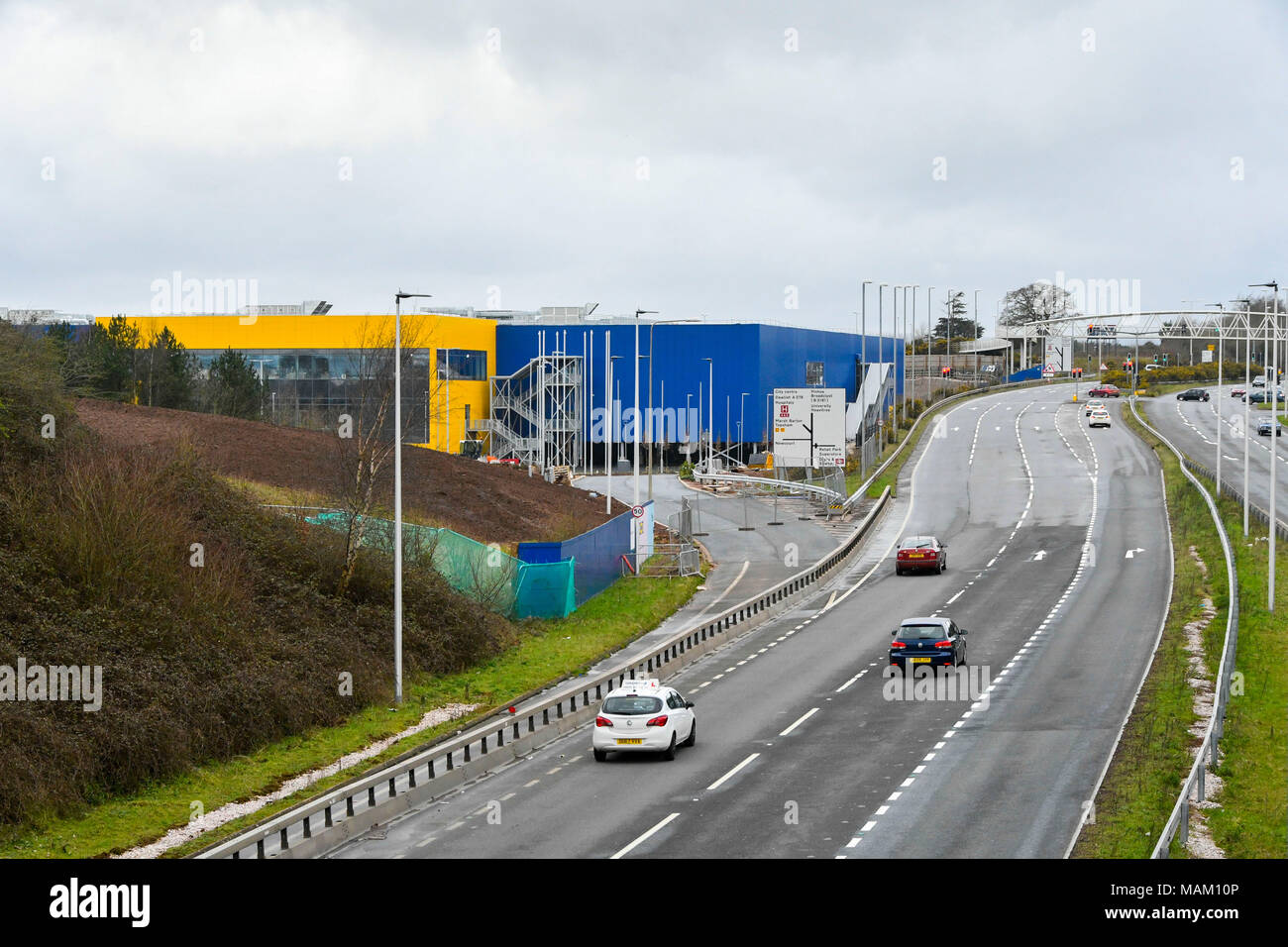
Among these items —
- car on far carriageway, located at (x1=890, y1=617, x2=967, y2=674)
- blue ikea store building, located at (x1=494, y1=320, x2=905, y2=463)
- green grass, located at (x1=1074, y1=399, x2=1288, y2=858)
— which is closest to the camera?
green grass, located at (x1=1074, y1=399, x2=1288, y2=858)

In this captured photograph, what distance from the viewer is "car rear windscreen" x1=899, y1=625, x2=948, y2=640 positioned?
117ft

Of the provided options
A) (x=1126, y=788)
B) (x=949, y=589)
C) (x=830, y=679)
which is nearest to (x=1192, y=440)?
(x=949, y=589)

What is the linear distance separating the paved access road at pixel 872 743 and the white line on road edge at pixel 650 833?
0.16 ft

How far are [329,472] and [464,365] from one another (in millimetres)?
55656

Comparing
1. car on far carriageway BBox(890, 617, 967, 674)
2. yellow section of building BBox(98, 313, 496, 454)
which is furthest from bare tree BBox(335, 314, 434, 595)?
yellow section of building BBox(98, 313, 496, 454)

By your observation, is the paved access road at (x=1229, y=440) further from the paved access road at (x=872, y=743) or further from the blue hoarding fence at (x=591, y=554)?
the blue hoarding fence at (x=591, y=554)

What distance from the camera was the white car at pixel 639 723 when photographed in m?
27.2

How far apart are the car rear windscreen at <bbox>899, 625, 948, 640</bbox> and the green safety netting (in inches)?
490

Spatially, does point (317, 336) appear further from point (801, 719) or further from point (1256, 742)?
point (1256, 742)

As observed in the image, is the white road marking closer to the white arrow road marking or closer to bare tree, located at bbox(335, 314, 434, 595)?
the white arrow road marking

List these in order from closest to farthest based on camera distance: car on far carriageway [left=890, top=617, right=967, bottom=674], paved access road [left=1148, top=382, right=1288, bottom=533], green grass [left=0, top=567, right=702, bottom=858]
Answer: green grass [left=0, top=567, right=702, bottom=858], car on far carriageway [left=890, top=617, right=967, bottom=674], paved access road [left=1148, top=382, right=1288, bottom=533]

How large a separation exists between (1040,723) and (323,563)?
18418 millimetres

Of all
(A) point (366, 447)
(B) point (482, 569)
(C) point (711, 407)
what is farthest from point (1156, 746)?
(C) point (711, 407)
